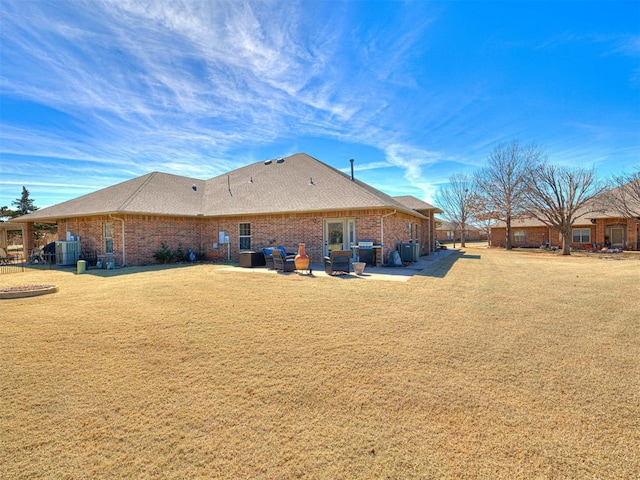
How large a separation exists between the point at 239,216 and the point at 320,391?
47.5 ft

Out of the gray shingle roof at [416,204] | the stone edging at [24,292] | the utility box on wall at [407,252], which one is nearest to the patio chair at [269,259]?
the utility box on wall at [407,252]

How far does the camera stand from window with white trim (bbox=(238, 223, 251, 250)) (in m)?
16.8

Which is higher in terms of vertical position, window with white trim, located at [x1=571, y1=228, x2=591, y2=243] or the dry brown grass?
window with white trim, located at [x1=571, y1=228, x2=591, y2=243]

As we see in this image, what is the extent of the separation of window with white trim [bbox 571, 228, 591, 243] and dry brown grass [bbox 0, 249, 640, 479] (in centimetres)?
3036

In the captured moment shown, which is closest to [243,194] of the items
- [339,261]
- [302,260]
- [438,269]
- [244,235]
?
[244,235]

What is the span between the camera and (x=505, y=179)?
32.2 meters

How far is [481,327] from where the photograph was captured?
5.43 meters

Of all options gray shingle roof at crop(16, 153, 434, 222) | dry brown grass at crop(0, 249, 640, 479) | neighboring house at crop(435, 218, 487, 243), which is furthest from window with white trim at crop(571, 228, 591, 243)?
dry brown grass at crop(0, 249, 640, 479)

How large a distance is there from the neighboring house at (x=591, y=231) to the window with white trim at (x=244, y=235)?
2493 centimetres

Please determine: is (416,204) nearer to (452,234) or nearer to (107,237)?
(107,237)

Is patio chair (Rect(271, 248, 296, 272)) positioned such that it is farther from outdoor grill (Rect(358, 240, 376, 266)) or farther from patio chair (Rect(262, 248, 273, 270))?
outdoor grill (Rect(358, 240, 376, 266))

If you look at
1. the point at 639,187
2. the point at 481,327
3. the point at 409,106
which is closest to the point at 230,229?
the point at 409,106

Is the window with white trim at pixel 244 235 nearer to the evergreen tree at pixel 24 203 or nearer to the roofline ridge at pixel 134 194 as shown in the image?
the roofline ridge at pixel 134 194

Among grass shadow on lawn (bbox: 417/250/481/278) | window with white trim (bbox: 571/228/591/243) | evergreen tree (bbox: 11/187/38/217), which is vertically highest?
evergreen tree (bbox: 11/187/38/217)
